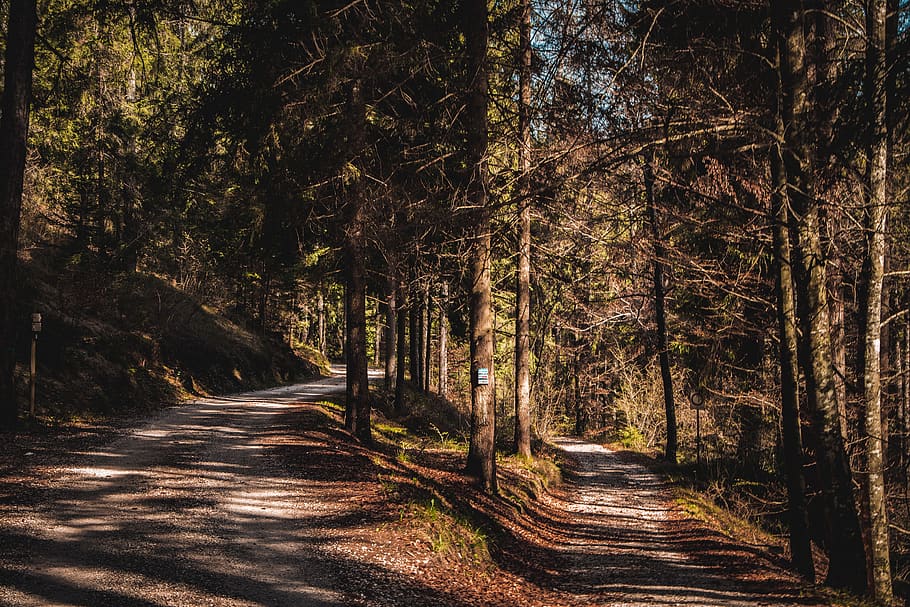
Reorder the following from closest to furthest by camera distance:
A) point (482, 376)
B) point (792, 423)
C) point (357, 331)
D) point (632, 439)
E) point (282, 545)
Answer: point (282, 545), point (792, 423), point (482, 376), point (357, 331), point (632, 439)

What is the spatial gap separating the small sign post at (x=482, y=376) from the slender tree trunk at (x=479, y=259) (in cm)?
2

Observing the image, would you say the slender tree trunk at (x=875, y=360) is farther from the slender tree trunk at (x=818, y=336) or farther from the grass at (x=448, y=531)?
the grass at (x=448, y=531)

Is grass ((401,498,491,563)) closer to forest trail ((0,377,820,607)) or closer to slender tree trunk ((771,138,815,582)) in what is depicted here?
forest trail ((0,377,820,607))

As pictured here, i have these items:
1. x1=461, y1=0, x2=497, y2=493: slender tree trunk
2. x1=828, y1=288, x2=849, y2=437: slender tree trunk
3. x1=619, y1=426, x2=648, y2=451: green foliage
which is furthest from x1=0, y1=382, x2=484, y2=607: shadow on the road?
x1=619, y1=426, x2=648, y2=451: green foliage

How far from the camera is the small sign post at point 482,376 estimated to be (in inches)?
454

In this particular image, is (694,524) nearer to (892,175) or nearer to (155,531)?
(892,175)

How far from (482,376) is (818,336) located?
5742 mm

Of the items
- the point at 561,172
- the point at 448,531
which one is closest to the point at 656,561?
the point at 448,531

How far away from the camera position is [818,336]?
7.37 m

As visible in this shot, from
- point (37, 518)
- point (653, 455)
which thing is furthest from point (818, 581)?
point (653, 455)

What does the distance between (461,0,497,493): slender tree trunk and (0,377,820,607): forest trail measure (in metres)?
0.89

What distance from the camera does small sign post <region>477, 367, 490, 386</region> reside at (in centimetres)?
1152

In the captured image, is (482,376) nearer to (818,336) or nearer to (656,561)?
(656,561)

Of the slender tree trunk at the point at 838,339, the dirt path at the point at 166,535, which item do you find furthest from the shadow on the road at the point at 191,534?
the slender tree trunk at the point at 838,339
